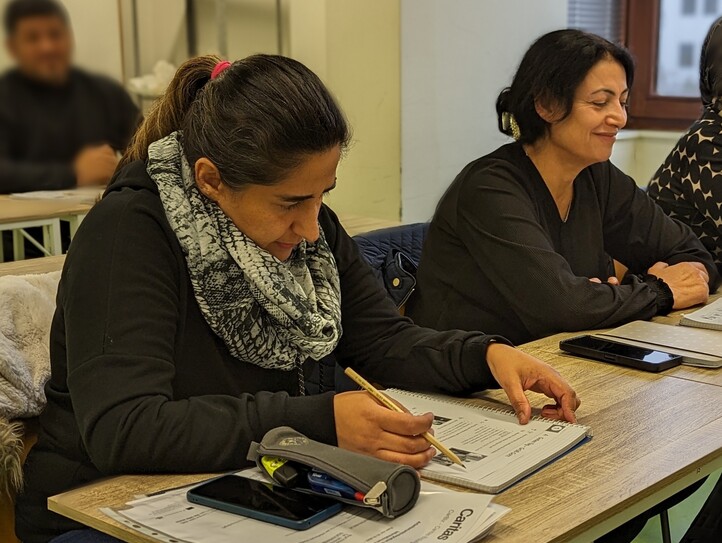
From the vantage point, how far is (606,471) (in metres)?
1.25

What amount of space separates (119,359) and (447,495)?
1.46ft

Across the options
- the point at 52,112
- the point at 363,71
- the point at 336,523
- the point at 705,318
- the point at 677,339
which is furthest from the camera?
the point at 363,71

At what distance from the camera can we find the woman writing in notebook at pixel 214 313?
1243 mm

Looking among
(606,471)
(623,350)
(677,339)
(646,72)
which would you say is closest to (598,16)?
(646,72)

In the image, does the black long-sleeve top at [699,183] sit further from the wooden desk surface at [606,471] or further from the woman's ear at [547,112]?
the wooden desk surface at [606,471]

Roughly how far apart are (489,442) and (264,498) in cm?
35

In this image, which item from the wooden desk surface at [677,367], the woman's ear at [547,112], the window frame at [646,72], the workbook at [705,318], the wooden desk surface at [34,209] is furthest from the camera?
the window frame at [646,72]

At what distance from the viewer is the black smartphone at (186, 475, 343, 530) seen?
107 cm

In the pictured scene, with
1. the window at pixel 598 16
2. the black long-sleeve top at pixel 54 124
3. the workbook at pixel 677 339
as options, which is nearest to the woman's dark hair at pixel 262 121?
the workbook at pixel 677 339

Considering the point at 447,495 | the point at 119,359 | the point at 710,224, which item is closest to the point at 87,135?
the point at 710,224

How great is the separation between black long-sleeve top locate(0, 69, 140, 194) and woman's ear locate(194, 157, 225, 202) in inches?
72.4

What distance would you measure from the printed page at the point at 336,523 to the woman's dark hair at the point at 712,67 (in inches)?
77.9

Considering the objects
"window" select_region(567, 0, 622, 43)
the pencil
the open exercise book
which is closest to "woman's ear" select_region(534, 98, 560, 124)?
the open exercise book

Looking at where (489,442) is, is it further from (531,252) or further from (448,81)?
(448,81)
